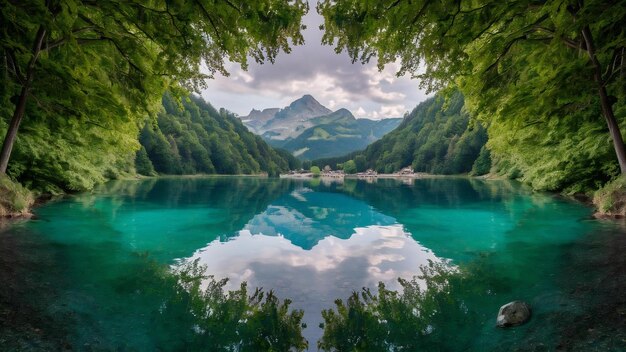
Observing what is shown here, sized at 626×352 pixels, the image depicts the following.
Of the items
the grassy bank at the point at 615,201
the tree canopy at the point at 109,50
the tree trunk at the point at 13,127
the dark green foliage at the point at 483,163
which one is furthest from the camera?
the dark green foliage at the point at 483,163

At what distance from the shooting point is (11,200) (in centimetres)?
1418

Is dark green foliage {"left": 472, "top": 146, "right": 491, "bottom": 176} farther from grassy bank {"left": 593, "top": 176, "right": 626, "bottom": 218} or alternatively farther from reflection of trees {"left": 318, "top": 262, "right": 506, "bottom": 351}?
reflection of trees {"left": 318, "top": 262, "right": 506, "bottom": 351}

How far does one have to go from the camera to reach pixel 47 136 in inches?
692

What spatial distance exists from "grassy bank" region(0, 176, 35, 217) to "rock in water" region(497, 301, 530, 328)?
17802 millimetres

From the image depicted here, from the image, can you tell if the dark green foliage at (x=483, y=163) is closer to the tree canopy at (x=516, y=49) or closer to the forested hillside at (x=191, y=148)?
the tree canopy at (x=516, y=49)

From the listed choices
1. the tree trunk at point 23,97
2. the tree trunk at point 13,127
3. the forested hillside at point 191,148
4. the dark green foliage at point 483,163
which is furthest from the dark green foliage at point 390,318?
the dark green foliage at point 483,163

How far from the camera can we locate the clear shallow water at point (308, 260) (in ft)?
18.3

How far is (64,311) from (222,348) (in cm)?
310

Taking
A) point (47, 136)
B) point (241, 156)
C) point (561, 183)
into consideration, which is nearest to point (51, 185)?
point (47, 136)

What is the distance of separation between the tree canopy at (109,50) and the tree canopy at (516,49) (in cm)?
256

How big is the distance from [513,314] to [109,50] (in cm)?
1546

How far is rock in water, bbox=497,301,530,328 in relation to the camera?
5605 mm

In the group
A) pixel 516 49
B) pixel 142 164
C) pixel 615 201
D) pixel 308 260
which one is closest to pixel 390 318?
pixel 308 260

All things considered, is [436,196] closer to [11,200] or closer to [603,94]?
[603,94]
